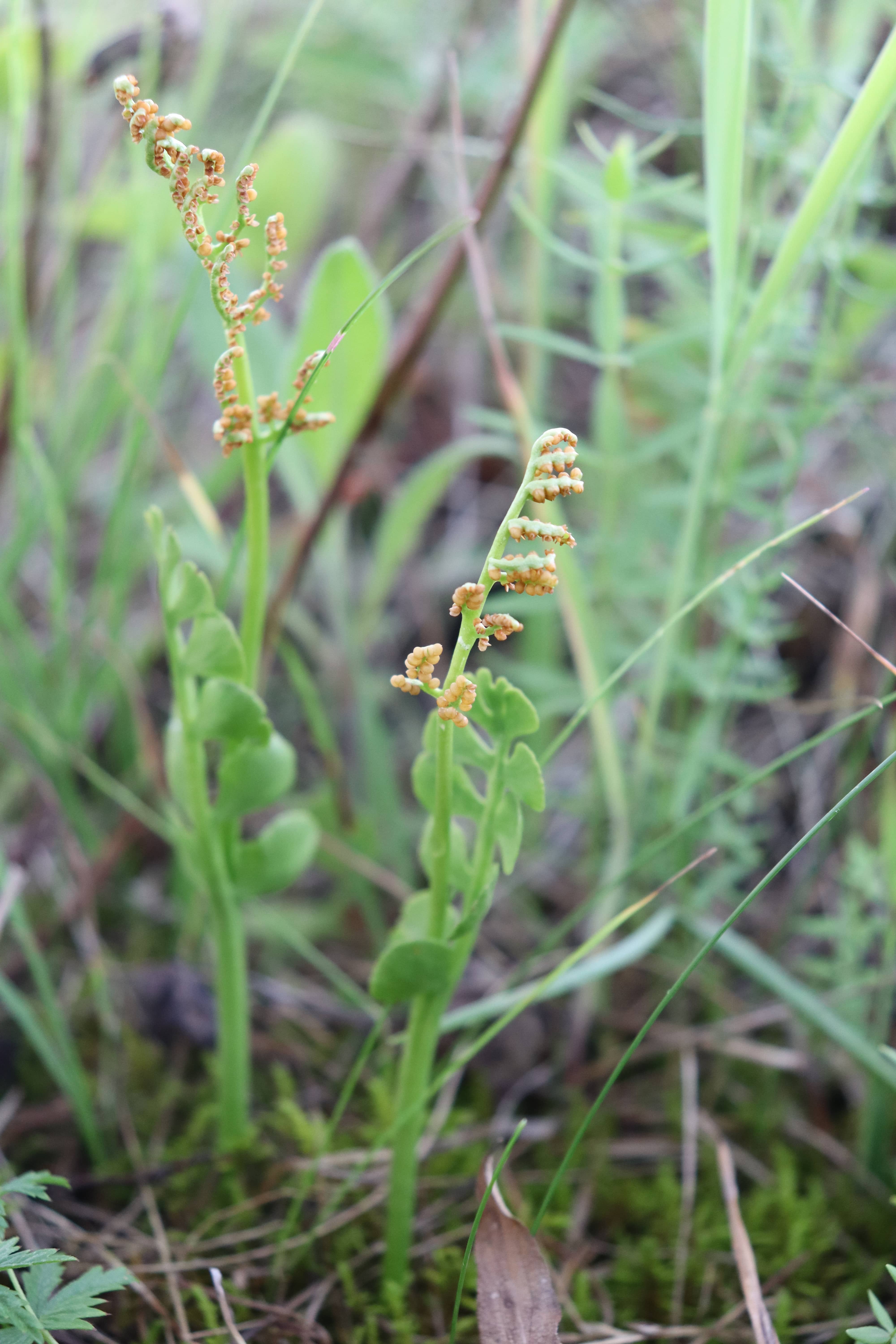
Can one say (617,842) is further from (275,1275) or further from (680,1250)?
(275,1275)

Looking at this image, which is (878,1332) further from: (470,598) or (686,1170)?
(470,598)

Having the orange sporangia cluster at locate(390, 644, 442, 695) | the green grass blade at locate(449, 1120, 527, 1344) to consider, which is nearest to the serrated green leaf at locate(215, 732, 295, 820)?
the orange sporangia cluster at locate(390, 644, 442, 695)

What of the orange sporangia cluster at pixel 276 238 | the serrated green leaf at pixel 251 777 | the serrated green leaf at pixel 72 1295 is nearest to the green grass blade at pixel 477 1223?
the serrated green leaf at pixel 72 1295

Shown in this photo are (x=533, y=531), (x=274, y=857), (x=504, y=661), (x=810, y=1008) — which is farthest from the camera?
(x=504, y=661)

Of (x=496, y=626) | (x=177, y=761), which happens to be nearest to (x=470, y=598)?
(x=496, y=626)

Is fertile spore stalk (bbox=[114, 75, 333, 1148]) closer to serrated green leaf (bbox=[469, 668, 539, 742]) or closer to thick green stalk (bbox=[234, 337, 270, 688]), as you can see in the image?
thick green stalk (bbox=[234, 337, 270, 688])

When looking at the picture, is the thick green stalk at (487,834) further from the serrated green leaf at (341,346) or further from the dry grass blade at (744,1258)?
the serrated green leaf at (341,346)

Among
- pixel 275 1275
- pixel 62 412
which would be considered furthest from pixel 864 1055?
pixel 62 412

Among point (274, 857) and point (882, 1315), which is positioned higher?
point (274, 857)
